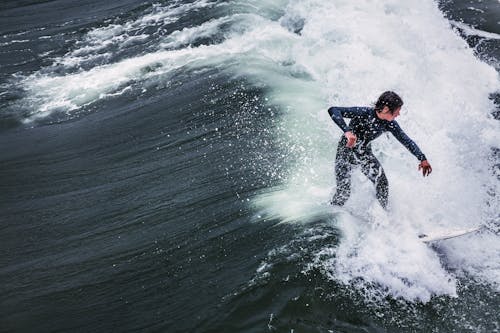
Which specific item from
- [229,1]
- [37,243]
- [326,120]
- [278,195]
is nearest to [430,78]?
[326,120]

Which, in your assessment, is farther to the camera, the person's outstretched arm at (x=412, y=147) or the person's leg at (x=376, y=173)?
the person's leg at (x=376, y=173)

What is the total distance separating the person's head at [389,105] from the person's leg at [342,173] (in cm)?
82

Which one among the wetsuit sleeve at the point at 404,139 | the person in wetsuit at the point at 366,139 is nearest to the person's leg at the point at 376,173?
the person in wetsuit at the point at 366,139

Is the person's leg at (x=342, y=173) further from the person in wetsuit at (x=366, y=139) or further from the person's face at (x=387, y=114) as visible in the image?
the person's face at (x=387, y=114)

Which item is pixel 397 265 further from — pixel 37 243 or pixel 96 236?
pixel 37 243

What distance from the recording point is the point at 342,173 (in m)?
5.97

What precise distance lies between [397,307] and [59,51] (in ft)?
37.8

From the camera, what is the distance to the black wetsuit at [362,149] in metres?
5.39

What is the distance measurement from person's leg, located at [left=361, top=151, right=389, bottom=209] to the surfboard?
710mm

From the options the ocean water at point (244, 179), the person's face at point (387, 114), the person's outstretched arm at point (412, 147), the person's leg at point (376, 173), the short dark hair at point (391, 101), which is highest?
the short dark hair at point (391, 101)

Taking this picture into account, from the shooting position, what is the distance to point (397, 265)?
17.2ft

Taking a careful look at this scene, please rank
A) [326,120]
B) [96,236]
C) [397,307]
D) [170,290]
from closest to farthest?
[397,307] < [170,290] < [96,236] < [326,120]

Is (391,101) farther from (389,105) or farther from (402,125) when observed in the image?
(402,125)

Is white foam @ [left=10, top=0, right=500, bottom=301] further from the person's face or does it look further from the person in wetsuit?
the person's face
